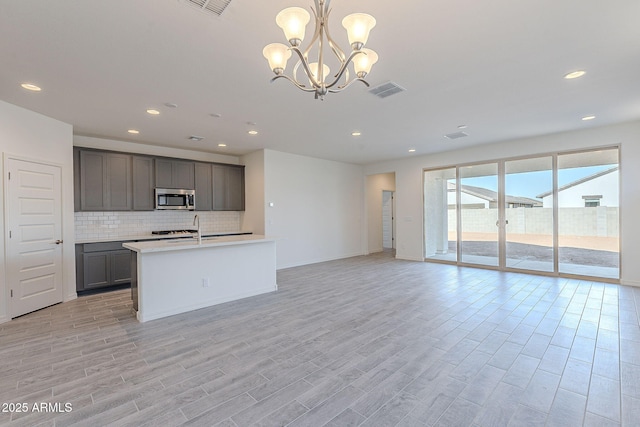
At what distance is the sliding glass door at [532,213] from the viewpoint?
17.4 ft

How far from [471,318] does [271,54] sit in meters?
3.61

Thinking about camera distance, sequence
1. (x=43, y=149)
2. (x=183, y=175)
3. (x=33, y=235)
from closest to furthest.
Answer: (x=33, y=235) → (x=43, y=149) → (x=183, y=175)

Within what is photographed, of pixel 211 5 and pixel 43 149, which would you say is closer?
pixel 211 5

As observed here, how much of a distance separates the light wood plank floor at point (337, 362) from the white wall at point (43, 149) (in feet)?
1.76

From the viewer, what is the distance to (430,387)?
85.2 inches

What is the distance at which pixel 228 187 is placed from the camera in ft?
22.4

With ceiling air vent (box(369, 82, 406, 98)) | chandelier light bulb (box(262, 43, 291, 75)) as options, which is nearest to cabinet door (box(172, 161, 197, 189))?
ceiling air vent (box(369, 82, 406, 98))

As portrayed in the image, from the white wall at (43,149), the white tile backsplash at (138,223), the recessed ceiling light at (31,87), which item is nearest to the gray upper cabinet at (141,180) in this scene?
the white tile backsplash at (138,223)

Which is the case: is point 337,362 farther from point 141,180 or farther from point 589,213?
point 589,213

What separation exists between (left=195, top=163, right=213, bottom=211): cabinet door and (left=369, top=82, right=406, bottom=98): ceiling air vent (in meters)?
4.43

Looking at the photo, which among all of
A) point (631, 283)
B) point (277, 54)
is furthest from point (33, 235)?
point (631, 283)

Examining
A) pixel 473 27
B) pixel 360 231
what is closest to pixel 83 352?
pixel 473 27

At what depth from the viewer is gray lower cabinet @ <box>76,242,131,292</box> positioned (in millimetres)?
4668

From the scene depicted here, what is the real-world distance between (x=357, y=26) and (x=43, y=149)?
4.80 meters
